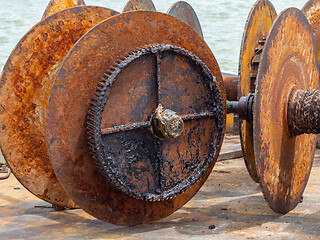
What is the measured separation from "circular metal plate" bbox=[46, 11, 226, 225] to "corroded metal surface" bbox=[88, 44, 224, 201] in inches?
3.5

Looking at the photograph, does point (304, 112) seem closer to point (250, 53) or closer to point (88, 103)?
point (250, 53)

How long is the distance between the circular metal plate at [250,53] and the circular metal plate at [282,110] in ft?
2.09

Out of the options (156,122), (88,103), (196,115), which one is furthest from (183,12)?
(88,103)

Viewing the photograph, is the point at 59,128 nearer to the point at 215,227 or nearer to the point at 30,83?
the point at 30,83

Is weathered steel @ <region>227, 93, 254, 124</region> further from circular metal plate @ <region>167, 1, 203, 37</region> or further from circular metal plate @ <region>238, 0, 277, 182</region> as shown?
circular metal plate @ <region>167, 1, 203, 37</region>

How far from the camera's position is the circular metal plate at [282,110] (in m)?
2.88

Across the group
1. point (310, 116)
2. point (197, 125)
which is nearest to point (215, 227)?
point (197, 125)

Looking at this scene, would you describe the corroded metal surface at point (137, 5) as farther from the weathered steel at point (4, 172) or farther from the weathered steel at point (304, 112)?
the weathered steel at point (304, 112)

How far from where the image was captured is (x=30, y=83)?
3.27 m

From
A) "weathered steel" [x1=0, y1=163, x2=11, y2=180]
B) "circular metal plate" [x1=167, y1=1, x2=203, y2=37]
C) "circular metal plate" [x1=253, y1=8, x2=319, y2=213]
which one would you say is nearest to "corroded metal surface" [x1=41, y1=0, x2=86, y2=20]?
"weathered steel" [x1=0, y1=163, x2=11, y2=180]

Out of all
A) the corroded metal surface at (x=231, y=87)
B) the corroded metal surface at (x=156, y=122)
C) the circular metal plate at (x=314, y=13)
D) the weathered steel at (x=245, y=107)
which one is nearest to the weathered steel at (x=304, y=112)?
the weathered steel at (x=245, y=107)

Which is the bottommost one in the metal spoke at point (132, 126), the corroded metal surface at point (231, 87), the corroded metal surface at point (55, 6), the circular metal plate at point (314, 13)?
the corroded metal surface at point (231, 87)

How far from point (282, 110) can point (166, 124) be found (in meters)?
0.89

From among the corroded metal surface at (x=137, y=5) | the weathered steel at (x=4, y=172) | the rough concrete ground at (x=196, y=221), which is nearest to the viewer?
the rough concrete ground at (x=196, y=221)
